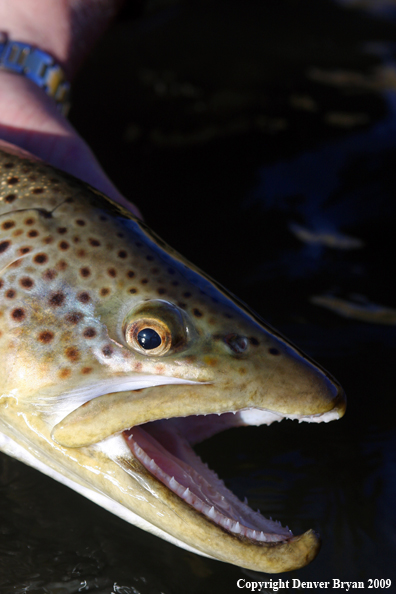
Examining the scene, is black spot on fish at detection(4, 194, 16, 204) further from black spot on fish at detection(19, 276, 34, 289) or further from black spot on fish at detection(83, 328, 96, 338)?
black spot on fish at detection(83, 328, 96, 338)

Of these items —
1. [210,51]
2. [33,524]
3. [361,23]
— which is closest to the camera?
[33,524]

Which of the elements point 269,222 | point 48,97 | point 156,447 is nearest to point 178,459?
point 156,447

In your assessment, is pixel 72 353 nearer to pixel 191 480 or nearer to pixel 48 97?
pixel 191 480

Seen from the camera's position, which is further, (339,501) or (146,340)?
(339,501)

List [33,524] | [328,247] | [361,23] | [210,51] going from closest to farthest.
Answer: [33,524] < [328,247] < [210,51] < [361,23]

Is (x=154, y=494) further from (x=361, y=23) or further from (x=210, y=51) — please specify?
(x=361, y=23)

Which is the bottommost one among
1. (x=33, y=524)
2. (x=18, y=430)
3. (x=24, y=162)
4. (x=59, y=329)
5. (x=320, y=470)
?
(x=33, y=524)

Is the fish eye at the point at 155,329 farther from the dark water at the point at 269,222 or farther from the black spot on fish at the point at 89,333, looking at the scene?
the dark water at the point at 269,222

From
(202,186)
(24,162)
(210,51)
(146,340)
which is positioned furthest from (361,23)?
(146,340)

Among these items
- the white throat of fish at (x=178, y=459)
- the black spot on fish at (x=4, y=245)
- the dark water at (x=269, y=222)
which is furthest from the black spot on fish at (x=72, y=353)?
the dark water at (x=269, y=222)
